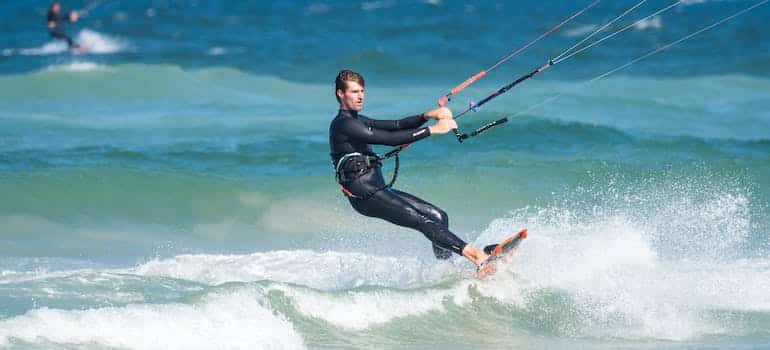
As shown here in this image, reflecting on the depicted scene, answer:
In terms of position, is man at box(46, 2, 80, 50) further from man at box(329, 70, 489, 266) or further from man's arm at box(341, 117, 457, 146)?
man's arm at box(341, 117, 457, 146)

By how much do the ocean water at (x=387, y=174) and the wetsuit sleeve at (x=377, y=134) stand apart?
1019mm

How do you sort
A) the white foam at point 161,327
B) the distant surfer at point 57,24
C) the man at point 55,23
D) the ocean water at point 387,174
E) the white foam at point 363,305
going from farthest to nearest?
the man at point 55,23
the distant surfer at point 57,24
the ocean water at point 387,174
the white foam at point 363,305
the white foam at point 161,327

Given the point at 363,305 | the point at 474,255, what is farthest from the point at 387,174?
the point at 363,305

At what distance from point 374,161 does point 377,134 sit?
332 mm

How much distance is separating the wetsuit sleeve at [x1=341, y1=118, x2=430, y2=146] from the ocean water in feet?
3.34

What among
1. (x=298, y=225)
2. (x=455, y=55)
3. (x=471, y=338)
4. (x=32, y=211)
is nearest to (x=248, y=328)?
(x=471, y=338)

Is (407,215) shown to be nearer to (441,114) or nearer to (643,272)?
(441,114)

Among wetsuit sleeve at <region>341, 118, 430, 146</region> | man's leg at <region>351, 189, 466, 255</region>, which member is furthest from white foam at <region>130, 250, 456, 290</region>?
wetsuit sleeve at <region>341, 118, 430, 146</region>

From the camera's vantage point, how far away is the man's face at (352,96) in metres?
7.57

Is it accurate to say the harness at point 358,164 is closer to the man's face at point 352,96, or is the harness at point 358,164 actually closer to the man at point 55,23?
the man's face at point 352,96

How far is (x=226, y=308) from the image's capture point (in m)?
7.09

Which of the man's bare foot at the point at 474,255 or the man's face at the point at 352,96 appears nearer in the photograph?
the man's face at the point at 352,96

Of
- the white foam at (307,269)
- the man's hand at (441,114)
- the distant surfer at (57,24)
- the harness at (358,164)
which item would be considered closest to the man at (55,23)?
the distant surfer at (57,24)

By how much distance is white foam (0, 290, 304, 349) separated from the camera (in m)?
6.60
